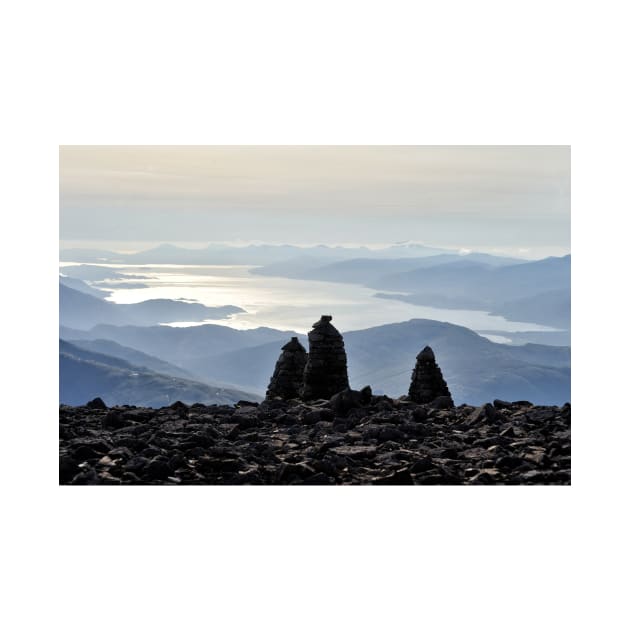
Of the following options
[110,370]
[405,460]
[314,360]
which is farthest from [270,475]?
[110,370]

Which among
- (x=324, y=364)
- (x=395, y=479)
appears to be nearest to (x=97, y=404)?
(x=324, y=364)

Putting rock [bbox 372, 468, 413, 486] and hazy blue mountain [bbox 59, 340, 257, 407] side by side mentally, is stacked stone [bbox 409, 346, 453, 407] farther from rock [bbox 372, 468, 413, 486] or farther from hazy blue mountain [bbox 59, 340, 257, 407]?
hazy blue mountain [bbox 59, 340, 257, 407]

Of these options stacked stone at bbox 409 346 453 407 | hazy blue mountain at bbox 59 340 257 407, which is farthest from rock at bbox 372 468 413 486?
hazy blue mountain at bbox 59 340 257 407

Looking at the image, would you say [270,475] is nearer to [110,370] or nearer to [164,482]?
[164,482]

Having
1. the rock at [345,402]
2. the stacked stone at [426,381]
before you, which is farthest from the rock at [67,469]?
the stacked stone at [426,381]

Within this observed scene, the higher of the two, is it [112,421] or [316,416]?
[316,416]

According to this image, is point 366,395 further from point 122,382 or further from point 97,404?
A: point 122,382
